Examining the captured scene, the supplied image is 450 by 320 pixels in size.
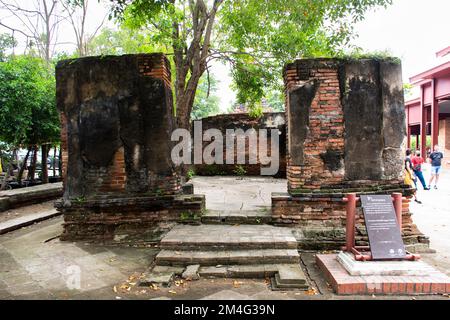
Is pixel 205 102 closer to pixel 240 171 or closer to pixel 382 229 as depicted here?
pixel 240 171

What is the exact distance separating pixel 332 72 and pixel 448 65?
11772mm

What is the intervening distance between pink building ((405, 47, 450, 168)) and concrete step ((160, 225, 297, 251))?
13.5 metres

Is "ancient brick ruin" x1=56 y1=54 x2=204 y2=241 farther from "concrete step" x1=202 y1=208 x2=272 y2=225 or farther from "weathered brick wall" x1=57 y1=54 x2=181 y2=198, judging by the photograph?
"concrete step" x1=202 y1=208 x2=272 y2=225

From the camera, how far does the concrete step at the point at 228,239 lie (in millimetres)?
4596


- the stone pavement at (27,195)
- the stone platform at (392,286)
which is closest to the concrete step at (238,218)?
the stone platform at (392,286)

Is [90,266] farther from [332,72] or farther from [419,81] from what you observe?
[419,81]

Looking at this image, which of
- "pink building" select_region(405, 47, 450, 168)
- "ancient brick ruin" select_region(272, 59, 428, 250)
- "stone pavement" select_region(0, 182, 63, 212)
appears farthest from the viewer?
"pink building" select_region(405, 47, 450, 168)


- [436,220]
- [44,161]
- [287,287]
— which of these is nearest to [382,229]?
[287,287]

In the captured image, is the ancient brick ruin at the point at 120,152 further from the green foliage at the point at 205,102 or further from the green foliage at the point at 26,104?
the green foliage at the point at 205,102

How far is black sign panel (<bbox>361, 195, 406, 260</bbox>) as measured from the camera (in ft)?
13.0

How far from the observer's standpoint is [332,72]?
5277mm

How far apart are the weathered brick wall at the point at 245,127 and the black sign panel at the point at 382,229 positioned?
7.94 m

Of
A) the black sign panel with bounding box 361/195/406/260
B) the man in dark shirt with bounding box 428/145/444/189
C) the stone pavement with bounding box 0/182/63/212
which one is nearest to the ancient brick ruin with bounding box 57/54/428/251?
the black sign panel with bounding box 361/195/406/260
